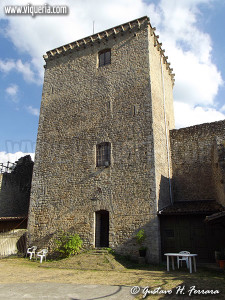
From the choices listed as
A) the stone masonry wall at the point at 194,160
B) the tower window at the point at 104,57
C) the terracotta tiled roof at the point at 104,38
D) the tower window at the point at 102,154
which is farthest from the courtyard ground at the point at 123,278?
the terracotta tiled roof at the point at 104,38

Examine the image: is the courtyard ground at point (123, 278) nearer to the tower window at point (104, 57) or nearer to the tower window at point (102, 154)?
the tower window at point (102, 154)

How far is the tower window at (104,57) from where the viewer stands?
13820 mm

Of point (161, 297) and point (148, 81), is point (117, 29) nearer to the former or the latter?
point (148, 81)

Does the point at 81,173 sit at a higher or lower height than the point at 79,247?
higher

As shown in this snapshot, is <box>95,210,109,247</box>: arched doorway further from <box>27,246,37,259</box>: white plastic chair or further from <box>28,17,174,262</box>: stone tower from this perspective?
<box>27,246,37,259</box>: white plastic chair

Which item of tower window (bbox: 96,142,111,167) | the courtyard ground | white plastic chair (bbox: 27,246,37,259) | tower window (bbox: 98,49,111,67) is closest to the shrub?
the courtyard ground

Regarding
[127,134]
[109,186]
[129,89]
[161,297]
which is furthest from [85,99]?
[161,297]

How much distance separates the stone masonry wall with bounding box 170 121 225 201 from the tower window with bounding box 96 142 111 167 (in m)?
3.91

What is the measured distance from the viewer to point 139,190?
34.7 feet

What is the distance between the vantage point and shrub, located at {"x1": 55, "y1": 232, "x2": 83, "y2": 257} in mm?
10430

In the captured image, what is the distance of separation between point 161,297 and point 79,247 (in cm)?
641

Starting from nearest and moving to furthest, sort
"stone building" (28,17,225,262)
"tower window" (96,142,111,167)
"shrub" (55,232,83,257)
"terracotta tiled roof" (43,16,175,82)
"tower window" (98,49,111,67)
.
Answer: "shrub" (55,232,83,257)
"stone building" (28,17,225,262)
"tower window" (96,142,111,167)
"terracotta tiled roof" (43,16,175,82)
"tower window" (98,49,111,67)

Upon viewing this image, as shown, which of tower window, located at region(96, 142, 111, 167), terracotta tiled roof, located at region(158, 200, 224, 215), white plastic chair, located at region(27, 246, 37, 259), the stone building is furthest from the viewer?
tower window, located at region(96, 142, 111, 167)

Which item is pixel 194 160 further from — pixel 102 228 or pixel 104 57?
pixel 104 57
